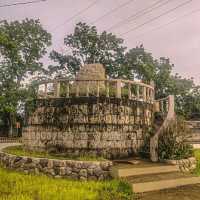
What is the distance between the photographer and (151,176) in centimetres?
936

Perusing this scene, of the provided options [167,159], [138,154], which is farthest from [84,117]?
[167,159]

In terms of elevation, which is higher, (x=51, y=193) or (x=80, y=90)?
(x=80, y=90)

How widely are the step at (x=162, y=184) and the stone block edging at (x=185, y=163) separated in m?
1.49

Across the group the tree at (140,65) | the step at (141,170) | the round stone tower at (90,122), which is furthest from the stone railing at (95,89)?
the tree at (140,65)

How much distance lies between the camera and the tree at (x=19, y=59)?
31.4 m

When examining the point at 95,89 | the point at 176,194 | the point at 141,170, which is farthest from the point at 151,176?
the point at 95,89

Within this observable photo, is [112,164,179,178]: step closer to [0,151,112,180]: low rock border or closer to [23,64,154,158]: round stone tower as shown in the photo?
[0,151,112,180]: low rock border

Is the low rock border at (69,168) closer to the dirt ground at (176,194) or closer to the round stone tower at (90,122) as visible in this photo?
the round stone tower at (90,122)

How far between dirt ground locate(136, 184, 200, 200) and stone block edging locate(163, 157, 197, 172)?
2118 mm

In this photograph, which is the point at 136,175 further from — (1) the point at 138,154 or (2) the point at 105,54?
(2) the point at 105,54

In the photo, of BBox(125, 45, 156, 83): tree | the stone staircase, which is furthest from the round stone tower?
BBox(125, 45, 156, 83): tree

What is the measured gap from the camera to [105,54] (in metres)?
32.2

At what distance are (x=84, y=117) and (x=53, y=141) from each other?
1836 mm

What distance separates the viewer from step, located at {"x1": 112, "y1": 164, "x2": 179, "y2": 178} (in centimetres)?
929
